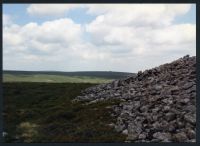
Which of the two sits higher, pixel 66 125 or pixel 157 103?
pixel 157 103

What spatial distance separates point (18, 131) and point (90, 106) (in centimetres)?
648

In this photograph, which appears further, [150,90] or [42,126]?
[150,90]

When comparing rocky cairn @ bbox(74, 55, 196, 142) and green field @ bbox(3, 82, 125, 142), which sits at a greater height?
rocky cairn @ bbox(74, 55, 196, 142)

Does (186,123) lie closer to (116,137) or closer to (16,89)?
(116,137)

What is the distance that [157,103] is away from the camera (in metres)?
25.2

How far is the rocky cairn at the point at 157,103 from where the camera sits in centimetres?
2045

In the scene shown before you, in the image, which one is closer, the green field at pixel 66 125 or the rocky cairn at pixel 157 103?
the rocky cairn at pixel 157 103

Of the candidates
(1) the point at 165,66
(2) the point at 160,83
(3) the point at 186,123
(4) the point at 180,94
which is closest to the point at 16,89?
(1) the point at 165,66

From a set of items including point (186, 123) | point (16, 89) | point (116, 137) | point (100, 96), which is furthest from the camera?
point (16, 89)

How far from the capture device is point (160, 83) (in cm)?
3088

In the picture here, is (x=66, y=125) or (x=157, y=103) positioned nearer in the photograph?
(x=157, y=103)

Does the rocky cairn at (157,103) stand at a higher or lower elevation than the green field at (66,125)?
higher

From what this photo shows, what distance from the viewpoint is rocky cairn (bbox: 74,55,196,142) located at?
20.5 m

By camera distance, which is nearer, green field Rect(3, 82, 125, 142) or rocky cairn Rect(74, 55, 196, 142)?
rocky cairn Rect(74, 55, 196, 142)
